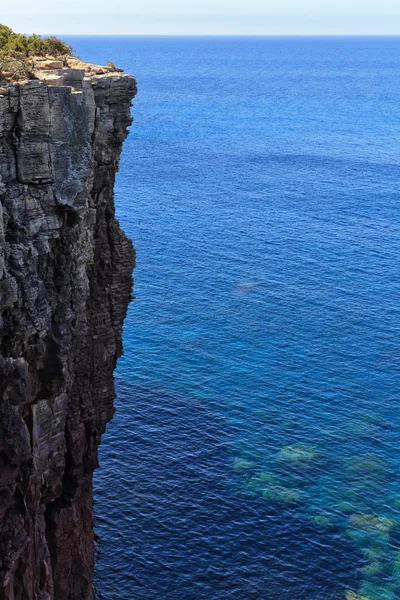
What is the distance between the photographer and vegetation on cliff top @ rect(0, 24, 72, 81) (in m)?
48.1

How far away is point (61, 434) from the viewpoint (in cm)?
5375

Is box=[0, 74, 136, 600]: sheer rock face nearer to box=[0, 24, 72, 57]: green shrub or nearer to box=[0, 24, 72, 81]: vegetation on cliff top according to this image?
box=[0, 24, 72, 81]: vegetation on cliff top

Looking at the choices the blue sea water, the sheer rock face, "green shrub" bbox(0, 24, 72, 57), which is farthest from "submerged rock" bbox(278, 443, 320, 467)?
"green shrub" bbox(0, 24, 72, 57)

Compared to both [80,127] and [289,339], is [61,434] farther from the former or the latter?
[289,339]

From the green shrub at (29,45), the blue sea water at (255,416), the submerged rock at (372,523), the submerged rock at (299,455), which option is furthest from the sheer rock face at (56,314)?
the submerged rock at (299,455)

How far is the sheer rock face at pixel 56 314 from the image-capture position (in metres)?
45.8

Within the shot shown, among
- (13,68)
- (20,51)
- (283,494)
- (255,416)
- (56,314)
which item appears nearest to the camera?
(13,68)

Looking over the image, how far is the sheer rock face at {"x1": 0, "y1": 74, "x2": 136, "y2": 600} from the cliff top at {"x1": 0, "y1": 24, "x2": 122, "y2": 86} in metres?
2.16

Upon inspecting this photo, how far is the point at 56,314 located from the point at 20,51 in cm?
1781

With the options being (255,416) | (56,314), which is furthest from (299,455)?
(56,314)

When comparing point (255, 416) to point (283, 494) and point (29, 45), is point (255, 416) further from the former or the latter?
point (29, 45)

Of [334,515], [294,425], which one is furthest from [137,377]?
[334,515]

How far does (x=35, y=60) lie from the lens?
5569cm

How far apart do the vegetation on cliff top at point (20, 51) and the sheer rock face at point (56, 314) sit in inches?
124
